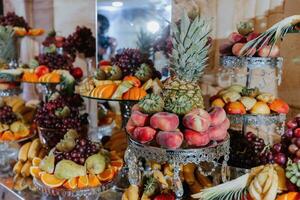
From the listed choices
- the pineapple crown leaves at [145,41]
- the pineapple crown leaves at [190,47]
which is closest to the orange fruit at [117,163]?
the pineapple crown leaves at [190,47]

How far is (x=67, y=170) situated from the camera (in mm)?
1170

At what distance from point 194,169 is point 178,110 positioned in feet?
A: 1.33

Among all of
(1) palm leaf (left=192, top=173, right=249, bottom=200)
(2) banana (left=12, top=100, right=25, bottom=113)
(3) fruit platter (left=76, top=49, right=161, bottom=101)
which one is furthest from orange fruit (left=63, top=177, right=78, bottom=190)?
(2) banana (left=12, top=100, right=25, bottom=113)

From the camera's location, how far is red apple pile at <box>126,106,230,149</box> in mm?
958

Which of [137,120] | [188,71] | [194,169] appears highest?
[188,71]

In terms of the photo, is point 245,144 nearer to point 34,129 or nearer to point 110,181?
point 110,181

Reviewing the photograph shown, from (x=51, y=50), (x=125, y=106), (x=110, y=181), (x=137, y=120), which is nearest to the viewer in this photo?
(x=137, y=120)

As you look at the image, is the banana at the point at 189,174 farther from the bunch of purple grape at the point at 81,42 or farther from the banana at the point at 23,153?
the bunch of purple grape at the point at 81,42

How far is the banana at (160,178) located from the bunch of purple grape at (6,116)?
872mm

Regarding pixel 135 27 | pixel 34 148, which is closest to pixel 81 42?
pixel 135 27

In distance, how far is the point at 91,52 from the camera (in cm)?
212

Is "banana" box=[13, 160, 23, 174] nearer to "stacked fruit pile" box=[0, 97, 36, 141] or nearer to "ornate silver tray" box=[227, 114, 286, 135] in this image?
"stacked fruit pile" box=[0, 97, 36, 141]

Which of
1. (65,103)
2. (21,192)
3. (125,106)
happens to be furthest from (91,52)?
(21,192)

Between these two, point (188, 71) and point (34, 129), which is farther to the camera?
point (34, 129)
